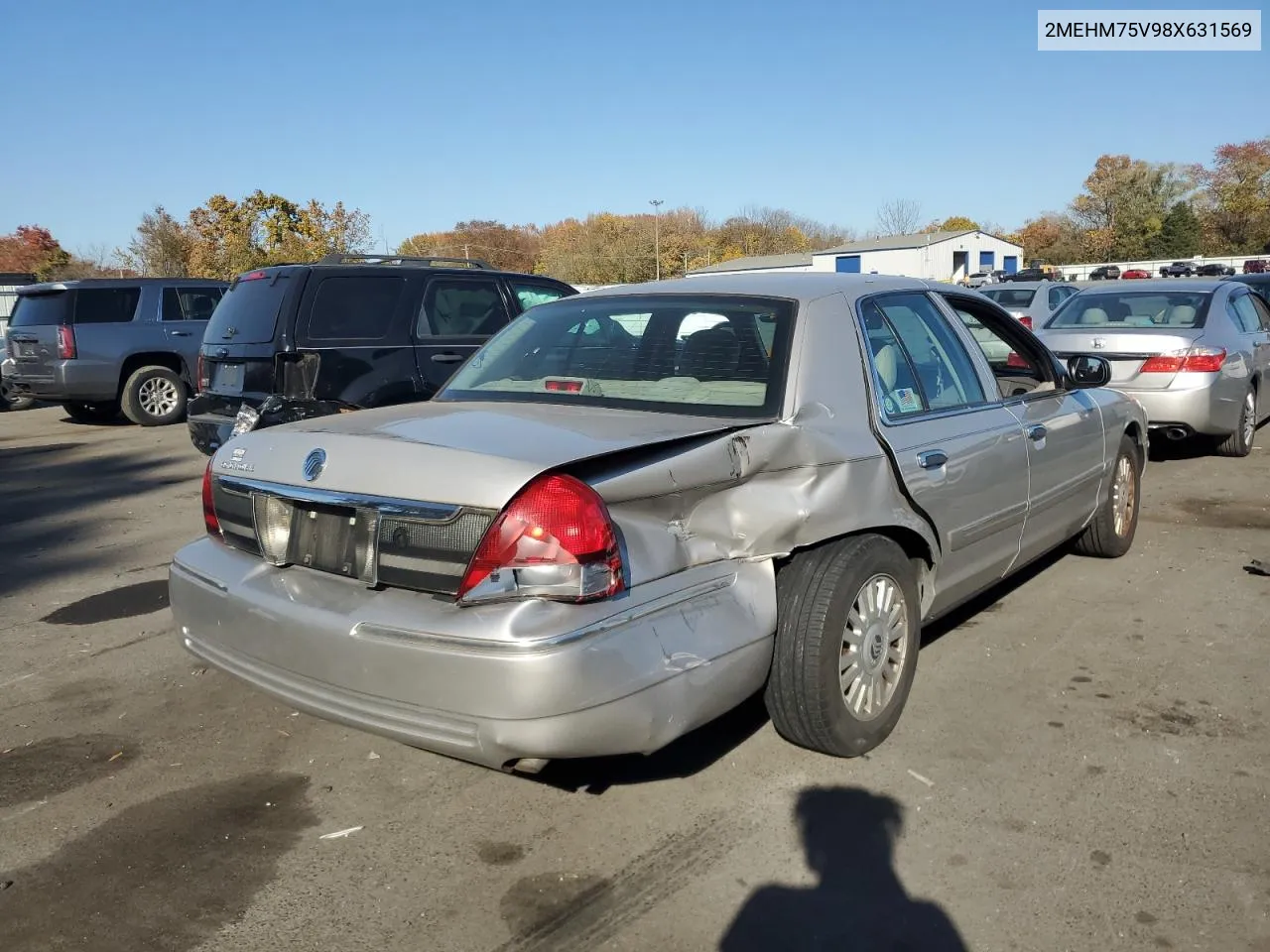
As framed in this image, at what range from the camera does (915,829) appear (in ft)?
10.3

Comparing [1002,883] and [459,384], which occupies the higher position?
[459,384]

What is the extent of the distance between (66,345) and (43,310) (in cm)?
68

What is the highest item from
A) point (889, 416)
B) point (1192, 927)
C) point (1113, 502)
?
point (889, 416)

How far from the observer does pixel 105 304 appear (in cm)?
1372

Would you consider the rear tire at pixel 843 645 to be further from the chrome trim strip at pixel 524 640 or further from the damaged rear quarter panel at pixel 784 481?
the chrome trim strip at pixel 524 640

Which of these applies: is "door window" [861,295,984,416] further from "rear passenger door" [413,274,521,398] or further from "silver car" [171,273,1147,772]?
"rear passenger door" [413,274,521,398]

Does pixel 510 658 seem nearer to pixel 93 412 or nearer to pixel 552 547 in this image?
pixel 552 547

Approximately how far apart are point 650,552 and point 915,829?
1.19 m

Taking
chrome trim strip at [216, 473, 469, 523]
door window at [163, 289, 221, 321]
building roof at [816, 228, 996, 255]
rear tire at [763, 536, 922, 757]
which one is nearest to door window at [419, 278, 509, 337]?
chrome trim strip at [216, 473, 469, 523]

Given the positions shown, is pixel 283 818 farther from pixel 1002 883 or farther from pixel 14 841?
pixel 1002 883

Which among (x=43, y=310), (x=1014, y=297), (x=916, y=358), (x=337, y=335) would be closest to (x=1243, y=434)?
(x=916, y=358)

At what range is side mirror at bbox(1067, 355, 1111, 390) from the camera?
530 centimetres

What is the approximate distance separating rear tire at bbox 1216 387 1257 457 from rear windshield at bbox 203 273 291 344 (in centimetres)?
800

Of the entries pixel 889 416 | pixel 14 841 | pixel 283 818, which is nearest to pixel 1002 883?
pixel 889 416
